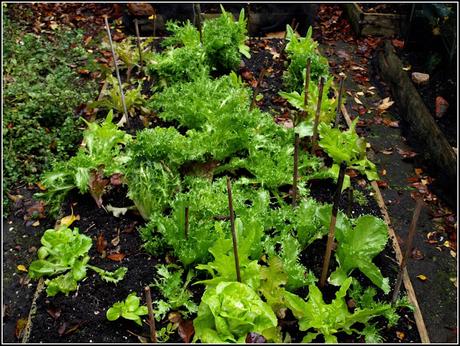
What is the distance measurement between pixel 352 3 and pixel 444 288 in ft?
12.8

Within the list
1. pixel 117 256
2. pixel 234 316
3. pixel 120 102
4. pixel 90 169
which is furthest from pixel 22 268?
pixel 234 316

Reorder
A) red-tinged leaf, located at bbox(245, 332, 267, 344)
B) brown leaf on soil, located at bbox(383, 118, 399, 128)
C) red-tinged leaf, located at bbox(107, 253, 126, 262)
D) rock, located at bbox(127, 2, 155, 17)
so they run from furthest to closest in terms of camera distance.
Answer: rock, located at bbox(127, 2, 155, 17) → brown leaf on soil, located at bbox(383, 118, 399, 128) → red-tinged leaf, located at bbox(107, 253, 126, 262) → red-tinged leaf, located at bbox(245, 332, 267, 344)

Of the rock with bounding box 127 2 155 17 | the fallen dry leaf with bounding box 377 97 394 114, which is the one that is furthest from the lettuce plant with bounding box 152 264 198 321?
the rock with bounding box 127 2 155 17

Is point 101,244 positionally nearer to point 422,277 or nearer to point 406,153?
point 422,277

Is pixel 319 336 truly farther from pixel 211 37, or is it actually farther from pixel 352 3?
pixel 352 3

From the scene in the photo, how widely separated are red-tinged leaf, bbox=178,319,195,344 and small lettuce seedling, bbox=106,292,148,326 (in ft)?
0.61

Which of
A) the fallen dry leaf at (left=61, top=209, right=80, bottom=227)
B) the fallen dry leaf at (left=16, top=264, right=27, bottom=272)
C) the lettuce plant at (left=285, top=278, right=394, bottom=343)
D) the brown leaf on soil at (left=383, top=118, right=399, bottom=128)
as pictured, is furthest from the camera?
the brown leaf on soil at (left=383, top=118, right=399, bottom=128)

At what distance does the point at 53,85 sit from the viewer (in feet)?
14.9

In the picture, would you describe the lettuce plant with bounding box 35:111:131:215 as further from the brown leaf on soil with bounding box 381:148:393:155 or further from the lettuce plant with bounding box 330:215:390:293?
the brown leaf on soil with bounding box 381:148:393:155

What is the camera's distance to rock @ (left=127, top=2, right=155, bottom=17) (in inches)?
222

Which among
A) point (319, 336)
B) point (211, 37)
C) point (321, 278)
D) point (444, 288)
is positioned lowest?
point (444, 288)

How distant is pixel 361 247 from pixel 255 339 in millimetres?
781

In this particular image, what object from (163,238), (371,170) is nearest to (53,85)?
(163,238)

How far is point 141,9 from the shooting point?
563 cm
